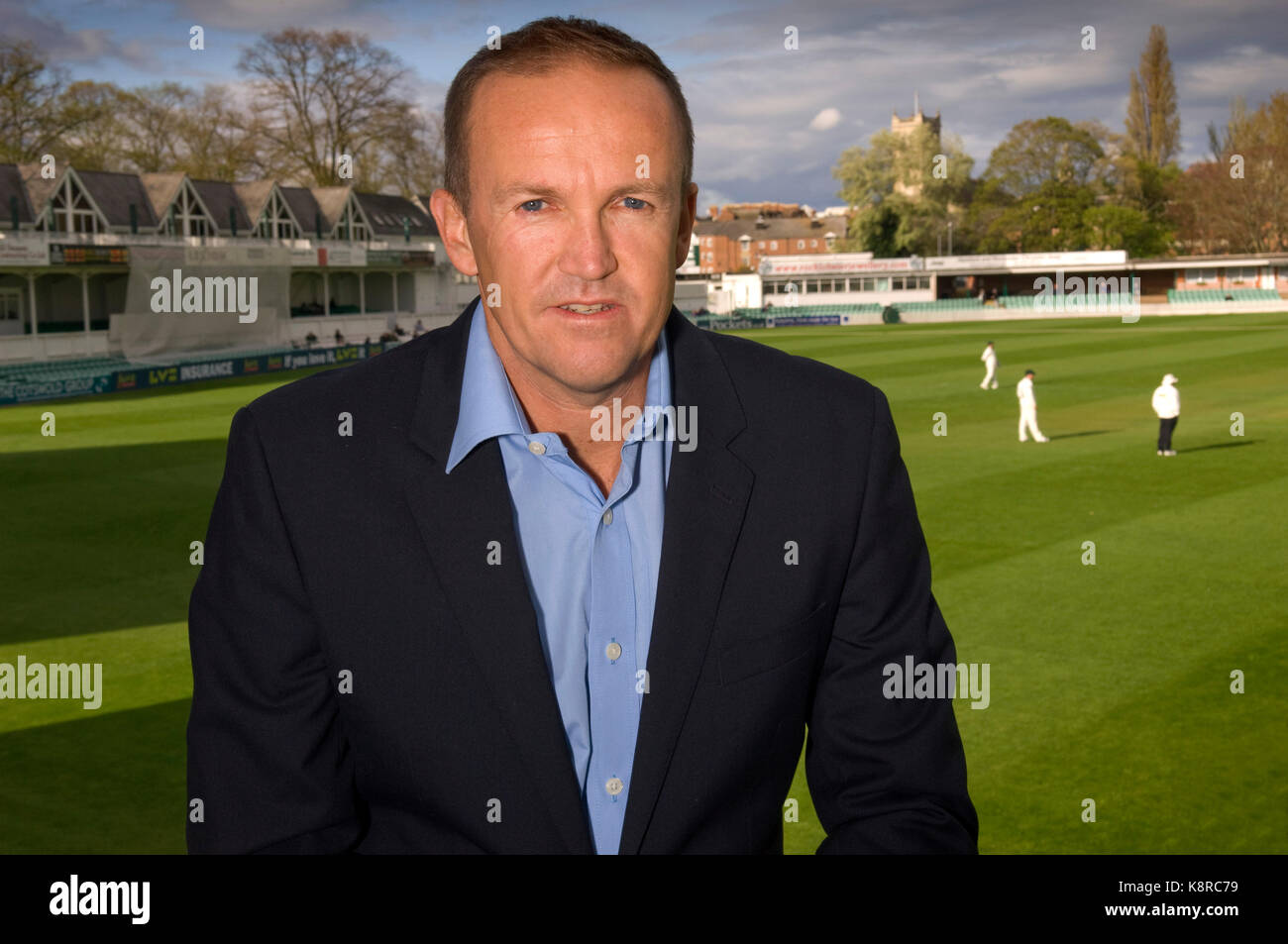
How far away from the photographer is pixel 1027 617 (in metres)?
13.4

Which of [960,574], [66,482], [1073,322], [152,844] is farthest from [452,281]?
[152,844]

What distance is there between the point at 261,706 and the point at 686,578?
84cm

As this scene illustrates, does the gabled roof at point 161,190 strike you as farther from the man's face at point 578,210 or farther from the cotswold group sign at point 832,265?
the man's face at point 578,210

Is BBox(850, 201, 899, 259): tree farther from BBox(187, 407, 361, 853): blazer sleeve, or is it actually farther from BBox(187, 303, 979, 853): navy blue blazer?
BBox(187, 407, 361, 853): blazer sleeve

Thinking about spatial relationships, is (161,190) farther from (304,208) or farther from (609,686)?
(609,686)

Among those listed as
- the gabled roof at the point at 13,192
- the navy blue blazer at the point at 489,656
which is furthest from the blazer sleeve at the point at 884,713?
the gabled roof at the point at 13,192

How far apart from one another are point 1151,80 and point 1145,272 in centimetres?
3333

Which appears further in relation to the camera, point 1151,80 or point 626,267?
point 1151,80

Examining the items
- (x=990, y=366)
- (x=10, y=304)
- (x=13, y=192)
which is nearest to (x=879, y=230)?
(x=13, y=192)

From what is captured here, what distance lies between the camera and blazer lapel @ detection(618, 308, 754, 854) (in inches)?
93.0

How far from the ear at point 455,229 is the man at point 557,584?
0.06 meters

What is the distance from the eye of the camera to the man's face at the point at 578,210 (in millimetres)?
2332
